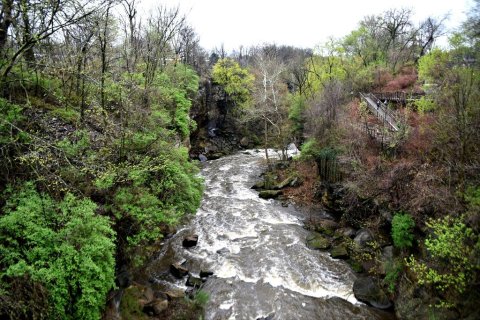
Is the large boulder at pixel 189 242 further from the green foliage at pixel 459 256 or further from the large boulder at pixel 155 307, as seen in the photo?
the green foliage at pixel 459 256

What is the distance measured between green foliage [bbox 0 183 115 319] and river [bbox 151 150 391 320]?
194 inches

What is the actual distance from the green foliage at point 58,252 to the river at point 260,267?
4.93 meters

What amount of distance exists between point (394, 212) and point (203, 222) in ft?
34.8

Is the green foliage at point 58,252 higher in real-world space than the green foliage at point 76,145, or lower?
lower

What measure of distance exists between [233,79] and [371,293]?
1380 inches

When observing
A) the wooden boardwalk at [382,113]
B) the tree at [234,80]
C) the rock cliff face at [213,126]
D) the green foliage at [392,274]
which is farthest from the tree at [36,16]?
the tree at [234,80]

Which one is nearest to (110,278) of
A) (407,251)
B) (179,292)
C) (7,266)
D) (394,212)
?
(7,266)

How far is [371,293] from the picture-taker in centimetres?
1104

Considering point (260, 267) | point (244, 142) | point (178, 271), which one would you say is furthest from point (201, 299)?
point (244, 142)

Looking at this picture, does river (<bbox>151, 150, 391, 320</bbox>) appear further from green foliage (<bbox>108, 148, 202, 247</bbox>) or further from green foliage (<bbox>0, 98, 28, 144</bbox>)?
green foliage (<bbox>0, 98, 28, 144</bbox>)

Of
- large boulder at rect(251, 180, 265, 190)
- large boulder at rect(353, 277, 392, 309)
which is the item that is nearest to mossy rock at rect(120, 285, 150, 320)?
large boulder at rect(353, 277, 392, 309)

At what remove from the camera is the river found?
415 inches

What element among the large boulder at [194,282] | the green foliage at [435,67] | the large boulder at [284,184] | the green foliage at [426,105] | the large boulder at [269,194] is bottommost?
the large boulder at [194,282]

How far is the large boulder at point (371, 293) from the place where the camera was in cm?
1077
